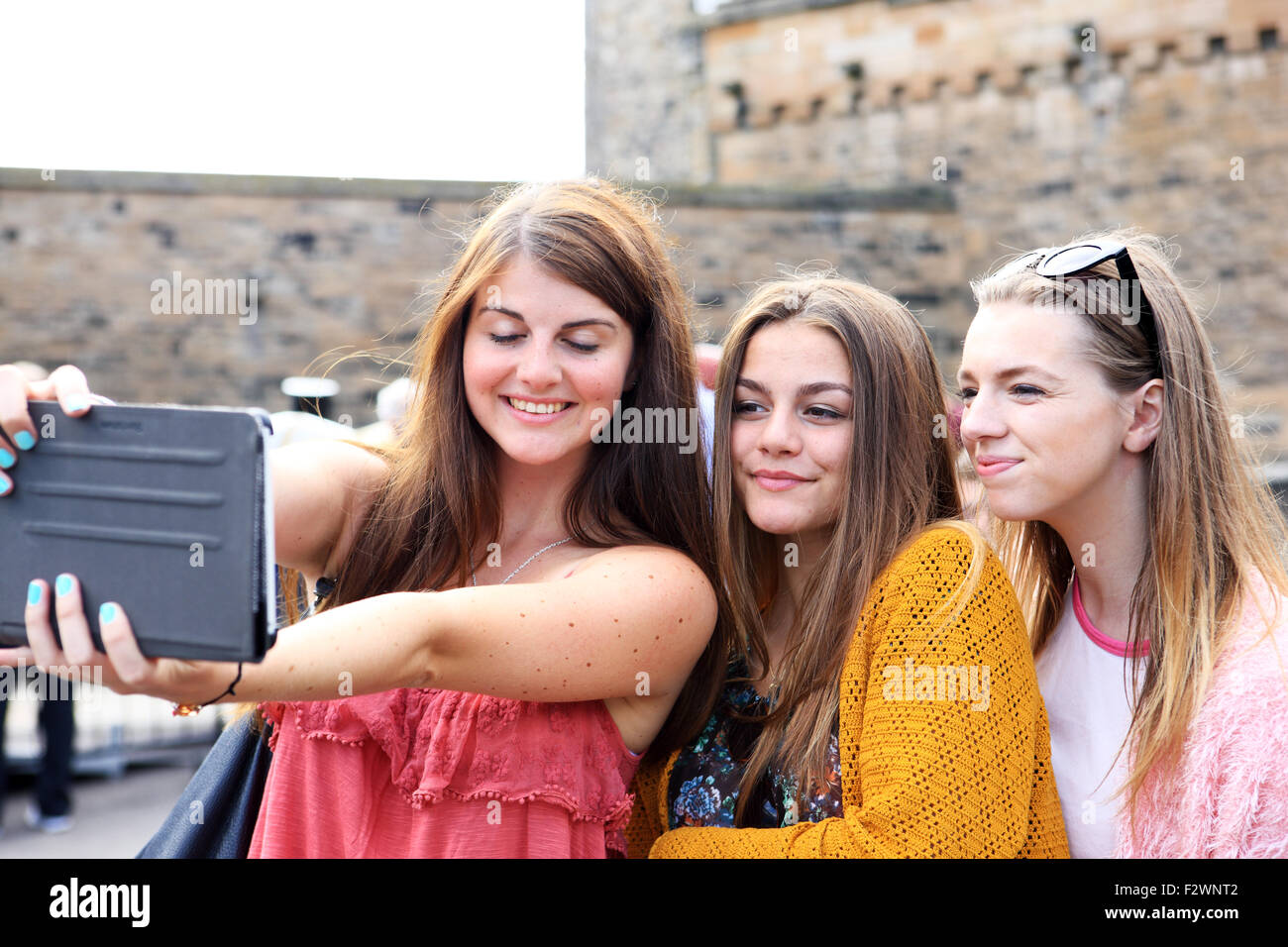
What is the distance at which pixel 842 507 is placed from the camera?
2.00 metres

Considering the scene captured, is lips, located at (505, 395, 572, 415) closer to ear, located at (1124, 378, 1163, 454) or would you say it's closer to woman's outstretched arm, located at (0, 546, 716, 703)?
woman's outstretched arm, located at (0, 546, 716, 703)

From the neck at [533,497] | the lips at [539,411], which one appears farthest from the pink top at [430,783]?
the lips at [539,411]

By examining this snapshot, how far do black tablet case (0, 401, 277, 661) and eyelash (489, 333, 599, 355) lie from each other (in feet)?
2.46

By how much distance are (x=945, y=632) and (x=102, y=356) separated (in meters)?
14.0

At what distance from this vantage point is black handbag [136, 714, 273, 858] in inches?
74.9

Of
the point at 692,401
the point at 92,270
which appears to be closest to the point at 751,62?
the point at 92,270

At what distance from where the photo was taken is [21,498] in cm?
135

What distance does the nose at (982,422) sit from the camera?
201cm

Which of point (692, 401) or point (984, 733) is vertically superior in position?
point (692, 401)

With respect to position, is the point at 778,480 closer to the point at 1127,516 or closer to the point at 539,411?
the point at 539,411

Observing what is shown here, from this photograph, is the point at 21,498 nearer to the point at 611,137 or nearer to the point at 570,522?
the point at 570,522

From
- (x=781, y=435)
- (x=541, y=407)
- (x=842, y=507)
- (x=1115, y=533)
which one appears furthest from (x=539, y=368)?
(x=1115, y=533)

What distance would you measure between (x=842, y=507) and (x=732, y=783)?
0.50 m

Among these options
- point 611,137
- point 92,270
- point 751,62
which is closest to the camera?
point 92,270
